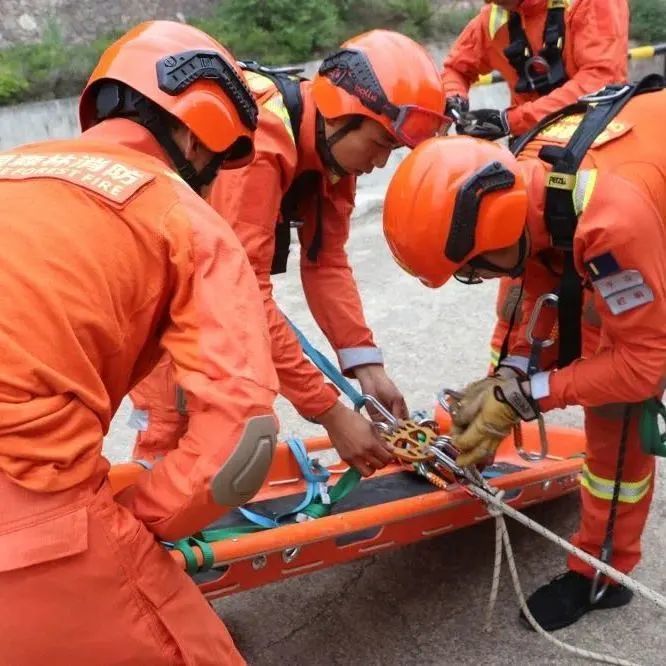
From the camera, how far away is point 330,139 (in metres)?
2.77

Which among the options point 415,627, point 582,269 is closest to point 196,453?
point 582,269

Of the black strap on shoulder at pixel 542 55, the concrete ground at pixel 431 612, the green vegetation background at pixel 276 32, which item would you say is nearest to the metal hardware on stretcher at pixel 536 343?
the concrete ground at pixel 431 612

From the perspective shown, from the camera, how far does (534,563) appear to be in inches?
125

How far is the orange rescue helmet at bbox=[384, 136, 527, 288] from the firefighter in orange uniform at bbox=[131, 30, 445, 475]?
0.32m

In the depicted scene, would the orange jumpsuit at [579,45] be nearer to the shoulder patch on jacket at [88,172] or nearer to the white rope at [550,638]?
the white rope at [550,638]

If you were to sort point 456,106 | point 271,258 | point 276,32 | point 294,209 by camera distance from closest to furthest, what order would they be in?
point 271,258 → point 294,209 → point 456,106 → point 276,32

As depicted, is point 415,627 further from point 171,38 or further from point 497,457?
point 171,38

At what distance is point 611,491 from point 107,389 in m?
1.78

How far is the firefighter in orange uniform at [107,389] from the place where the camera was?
152 centimetres

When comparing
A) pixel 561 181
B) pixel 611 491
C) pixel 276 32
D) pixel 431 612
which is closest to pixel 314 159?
pixel 561 181

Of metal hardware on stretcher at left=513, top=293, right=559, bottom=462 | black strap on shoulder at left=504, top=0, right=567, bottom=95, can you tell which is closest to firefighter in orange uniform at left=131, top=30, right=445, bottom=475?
metal hardware on stretcher at left=513, top=293, right=559, bottom=462

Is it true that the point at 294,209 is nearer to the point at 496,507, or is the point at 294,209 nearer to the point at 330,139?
the point at 330,139

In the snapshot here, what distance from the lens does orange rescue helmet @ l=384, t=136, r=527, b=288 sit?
7.50ft

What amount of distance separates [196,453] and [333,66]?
1568 mm
